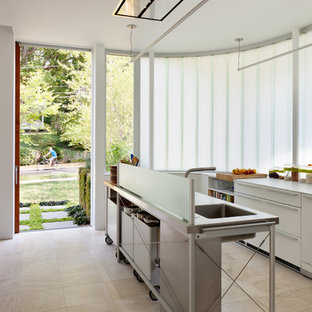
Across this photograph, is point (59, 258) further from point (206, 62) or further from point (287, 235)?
point (206, 62)

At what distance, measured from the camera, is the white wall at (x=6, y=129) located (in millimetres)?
4719

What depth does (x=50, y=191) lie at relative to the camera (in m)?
5.85

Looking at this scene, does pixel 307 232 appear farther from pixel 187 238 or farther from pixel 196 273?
pixel 187 238

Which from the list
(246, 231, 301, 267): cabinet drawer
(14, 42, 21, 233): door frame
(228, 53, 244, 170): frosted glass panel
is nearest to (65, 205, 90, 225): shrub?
(14, 42, 21, 233): door frame

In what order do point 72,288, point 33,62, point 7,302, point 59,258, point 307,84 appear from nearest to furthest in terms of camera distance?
point 7,302 → point 72,288 → point 59,258 → point 307,84 → point 33,62

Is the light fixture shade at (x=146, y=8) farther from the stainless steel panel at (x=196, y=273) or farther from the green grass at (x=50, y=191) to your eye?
the green grass at (x=50, y=191)

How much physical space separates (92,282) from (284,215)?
85.1 inches

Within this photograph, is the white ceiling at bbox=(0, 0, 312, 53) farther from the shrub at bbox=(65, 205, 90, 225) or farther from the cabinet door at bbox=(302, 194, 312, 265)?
the shrub at bbox=(65, 205, 90, 225)

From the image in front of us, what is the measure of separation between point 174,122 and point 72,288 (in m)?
3.42

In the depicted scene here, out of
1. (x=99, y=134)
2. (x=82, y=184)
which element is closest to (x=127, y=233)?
(x=99, y=134)

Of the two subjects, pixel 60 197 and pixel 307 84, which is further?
pixel 60 197

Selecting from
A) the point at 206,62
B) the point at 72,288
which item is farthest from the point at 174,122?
the point at 72,288

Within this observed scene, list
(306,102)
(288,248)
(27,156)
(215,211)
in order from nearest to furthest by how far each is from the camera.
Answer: (215,211), (288,248), (306,102), (27,156)

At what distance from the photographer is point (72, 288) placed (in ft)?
10.3
